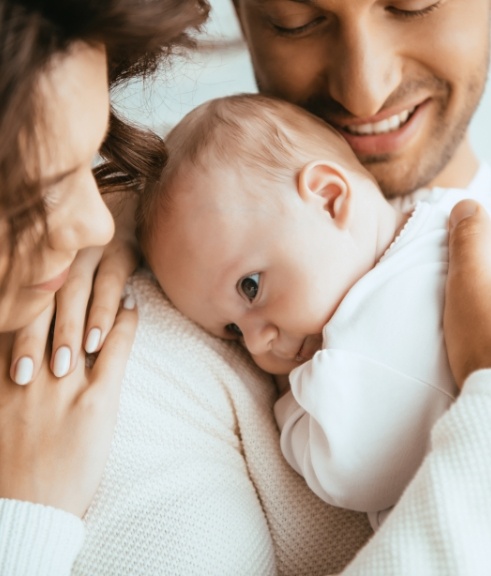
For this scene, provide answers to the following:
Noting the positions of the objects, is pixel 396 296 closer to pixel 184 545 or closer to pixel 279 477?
pixel 279 477

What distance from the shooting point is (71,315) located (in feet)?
3.93

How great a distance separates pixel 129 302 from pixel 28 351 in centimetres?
23

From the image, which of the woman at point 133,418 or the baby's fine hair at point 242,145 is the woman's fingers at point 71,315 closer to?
the woman at point 133,418

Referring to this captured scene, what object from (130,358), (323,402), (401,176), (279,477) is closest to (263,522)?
(279,477)

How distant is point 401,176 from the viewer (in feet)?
5.62

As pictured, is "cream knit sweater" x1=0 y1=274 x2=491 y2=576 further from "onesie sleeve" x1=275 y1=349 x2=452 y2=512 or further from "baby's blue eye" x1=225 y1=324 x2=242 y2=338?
"onesie sleeve" x1=275 y1=349 x2=452 y2=512

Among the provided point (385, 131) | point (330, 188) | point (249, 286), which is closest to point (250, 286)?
point (249, 286)

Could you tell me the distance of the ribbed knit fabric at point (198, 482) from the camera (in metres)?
1.09

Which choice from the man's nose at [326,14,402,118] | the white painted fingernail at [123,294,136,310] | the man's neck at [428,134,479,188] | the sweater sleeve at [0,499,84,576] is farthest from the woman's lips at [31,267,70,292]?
the man's neck at [428,134,479,188]

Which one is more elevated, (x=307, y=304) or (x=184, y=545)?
(x=307, y=304)

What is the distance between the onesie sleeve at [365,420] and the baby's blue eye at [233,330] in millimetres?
260

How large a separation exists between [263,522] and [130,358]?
1.21ft

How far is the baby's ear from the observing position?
1.22 m

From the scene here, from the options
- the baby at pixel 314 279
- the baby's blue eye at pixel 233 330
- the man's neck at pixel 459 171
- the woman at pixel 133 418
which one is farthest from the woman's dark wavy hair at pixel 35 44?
the man's neck at pixel 459 171
